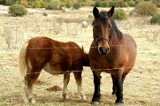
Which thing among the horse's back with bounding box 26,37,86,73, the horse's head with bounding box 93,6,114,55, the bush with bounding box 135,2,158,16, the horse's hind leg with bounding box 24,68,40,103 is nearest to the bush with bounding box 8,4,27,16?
the bush with bounding box 135,2,158,16

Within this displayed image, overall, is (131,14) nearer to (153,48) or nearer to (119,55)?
(153,48)

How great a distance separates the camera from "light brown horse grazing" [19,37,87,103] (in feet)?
18.1

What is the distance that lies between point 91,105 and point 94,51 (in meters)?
1.20

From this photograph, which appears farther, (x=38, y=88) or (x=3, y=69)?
(x=3, y=69)

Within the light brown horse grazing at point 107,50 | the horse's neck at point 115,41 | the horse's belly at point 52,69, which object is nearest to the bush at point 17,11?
the horse's belly at point 52,69

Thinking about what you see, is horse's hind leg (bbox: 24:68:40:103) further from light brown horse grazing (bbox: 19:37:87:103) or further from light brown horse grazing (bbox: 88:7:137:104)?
light brown horse grazing (bbox: 88:7:137:104)

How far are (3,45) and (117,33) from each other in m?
9.24

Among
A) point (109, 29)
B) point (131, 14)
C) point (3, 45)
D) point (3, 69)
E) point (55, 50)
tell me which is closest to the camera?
point (109, 29)

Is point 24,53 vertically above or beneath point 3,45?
above

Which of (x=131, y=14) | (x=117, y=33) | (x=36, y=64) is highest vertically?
(x=117, y=33)

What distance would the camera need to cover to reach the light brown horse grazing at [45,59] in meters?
5.52

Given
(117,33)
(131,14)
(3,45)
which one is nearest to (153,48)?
(3,45)

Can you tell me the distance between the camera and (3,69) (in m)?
9.13

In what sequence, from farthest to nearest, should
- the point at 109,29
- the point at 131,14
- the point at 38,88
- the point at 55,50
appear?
1. the point at 131,14
2. the point at 38,88
3. the point at 55,50
4. the point at 109,29
